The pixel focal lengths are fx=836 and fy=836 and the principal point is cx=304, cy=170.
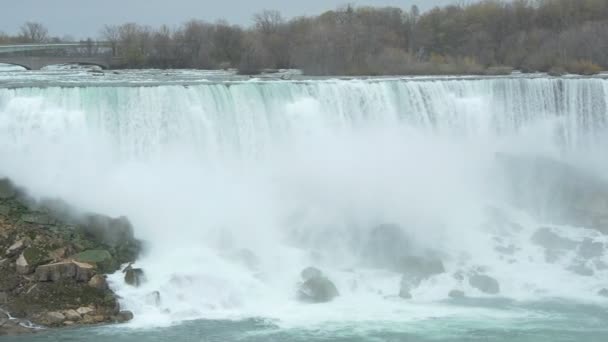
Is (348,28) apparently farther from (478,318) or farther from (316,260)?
(478,318)

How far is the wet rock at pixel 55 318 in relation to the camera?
14.1m

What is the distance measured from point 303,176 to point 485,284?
6.11m

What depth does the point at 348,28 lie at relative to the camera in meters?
47.6

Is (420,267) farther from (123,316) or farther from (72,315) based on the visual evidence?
(72,315)

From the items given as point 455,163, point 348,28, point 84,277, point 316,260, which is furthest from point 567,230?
point 348,28

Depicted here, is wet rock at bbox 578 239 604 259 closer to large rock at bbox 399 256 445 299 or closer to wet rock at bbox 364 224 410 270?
large rock at bbox 399 256 445 299

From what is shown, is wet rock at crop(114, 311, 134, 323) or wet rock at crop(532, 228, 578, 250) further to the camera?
wet rock at crop(532, 228, 578, 250)

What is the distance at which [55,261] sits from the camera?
611 inches

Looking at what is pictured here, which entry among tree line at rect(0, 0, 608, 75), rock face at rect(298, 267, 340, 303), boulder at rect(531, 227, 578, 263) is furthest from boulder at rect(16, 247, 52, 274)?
tree line at rect(0, 0, 608, 75)

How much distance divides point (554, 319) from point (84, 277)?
849cm

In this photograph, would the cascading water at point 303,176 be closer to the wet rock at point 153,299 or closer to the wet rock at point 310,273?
the wet rock at point 153,299

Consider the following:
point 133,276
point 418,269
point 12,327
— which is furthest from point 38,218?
point 418,269

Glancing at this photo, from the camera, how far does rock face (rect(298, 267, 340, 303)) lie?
1599 centimetres

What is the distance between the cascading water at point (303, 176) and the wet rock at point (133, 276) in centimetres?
15
